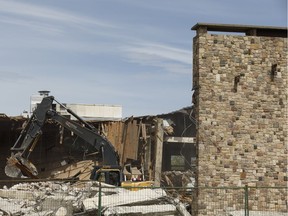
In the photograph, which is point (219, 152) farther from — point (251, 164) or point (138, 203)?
point (138, 203)

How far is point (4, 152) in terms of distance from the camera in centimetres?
3053

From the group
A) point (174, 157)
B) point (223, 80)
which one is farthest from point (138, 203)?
point (174, 157)

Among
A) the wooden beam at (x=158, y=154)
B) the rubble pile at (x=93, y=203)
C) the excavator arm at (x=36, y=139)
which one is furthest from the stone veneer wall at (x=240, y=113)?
the wooden beam at (x=158, y=154)

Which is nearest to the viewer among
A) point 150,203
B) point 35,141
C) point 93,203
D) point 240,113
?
point 93,203

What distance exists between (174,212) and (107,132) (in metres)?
12.9

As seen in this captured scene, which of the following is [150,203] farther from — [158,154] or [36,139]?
[158,154]

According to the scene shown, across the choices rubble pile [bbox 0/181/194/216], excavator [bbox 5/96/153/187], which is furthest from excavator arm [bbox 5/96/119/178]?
rubble pile [bbox 0/181/194/216]

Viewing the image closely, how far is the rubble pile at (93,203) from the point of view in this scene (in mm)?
16922

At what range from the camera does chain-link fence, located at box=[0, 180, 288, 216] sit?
55.8 ft

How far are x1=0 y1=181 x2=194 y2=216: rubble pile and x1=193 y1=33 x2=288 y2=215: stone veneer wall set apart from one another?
1246 millimetres

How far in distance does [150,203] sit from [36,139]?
8585mm

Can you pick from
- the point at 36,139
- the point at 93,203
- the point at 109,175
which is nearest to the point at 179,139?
the point at 36,139

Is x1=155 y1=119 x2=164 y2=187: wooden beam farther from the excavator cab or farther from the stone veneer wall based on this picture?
the stone veneer wall

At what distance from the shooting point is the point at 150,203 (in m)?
17.7
